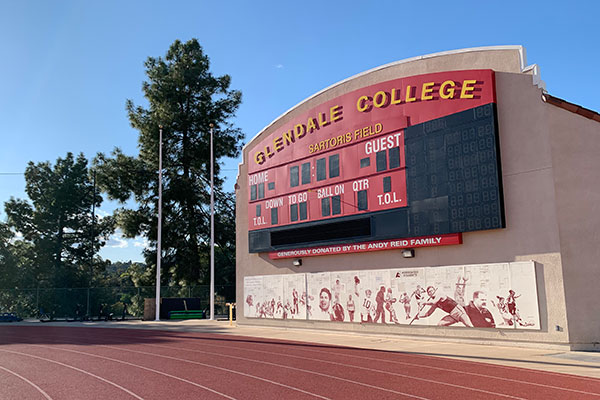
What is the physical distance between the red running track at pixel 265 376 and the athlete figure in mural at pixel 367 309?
151 inches

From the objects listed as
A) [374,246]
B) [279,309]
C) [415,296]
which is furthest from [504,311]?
[279,309]

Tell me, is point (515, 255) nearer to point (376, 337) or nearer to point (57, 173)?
point (376, 337)

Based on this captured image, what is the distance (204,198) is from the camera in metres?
53.1

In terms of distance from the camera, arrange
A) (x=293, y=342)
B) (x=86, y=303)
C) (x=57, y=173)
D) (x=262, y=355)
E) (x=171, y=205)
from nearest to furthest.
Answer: (x=262, y=355)
(x=293, y=342)
(x=86, y=303)
(x=171, y=205)
(x=57, y=173)

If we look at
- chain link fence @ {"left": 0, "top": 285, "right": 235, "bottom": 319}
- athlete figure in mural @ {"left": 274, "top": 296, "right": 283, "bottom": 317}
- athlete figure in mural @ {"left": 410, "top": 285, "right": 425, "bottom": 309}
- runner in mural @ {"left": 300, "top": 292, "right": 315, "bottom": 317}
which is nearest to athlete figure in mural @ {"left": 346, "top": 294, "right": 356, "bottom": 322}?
runner in mural @ {"left": 300, "top": 292, "right": 315, "bottom": 317}

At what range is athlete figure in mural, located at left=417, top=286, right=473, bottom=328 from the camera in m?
18.9

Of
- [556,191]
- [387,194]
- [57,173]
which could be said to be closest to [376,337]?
[387,194]

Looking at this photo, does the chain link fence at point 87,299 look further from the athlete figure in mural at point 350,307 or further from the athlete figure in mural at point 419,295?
the athlete figure in mural at point 419,295

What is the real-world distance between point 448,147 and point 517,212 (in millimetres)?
3459

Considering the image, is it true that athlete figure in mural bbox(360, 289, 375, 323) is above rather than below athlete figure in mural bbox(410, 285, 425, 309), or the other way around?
below

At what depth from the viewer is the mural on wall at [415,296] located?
17.7 meters

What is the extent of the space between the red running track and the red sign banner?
16.6 feet

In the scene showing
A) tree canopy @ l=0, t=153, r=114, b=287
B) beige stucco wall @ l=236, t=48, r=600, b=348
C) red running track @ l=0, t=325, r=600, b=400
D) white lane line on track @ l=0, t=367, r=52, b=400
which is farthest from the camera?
tree canopy @ l=0, t=153, r=114, b=287

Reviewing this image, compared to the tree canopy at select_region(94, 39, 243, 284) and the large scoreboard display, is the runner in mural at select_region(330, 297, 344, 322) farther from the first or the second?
the tree canopy at select_region(94, 39, 243, 284)
